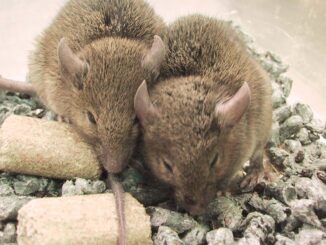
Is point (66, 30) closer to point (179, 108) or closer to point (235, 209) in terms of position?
point (179, 108)

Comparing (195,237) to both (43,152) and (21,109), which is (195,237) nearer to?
(43,152)

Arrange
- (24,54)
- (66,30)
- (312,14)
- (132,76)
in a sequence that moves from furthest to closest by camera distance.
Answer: (312,14), (24,54), (66,30), (132,76)

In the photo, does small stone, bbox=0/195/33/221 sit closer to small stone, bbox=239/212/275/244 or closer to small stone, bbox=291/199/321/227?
small stone, bbox=239/212/275/244

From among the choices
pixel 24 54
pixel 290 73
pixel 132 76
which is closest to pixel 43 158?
pixel 132 76

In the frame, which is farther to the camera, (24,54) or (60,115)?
(24,54)

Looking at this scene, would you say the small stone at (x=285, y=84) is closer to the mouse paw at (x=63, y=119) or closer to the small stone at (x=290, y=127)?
the small stone at (x=290, y=127)

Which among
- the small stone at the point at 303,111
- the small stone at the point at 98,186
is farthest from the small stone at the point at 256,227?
the small stone at the point at 303,111
